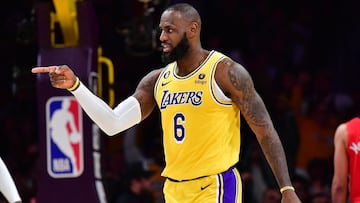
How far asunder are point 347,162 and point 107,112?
5.71 feet

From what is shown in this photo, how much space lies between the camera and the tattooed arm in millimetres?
6082

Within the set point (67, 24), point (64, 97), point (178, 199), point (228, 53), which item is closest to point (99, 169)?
point (64, 97)

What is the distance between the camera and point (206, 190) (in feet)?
19.8

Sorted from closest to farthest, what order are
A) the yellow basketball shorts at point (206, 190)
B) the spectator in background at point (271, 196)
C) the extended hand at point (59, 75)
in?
the extended hand at point (59, 75) < the yellow basketball shorts at point (206, 190) < the spectator in background at point (271, 196)

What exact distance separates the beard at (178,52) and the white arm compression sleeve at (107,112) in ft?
1.33

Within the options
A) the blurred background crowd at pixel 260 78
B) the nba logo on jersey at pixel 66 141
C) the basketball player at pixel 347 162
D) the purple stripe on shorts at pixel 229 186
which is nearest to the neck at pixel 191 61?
the purple stripe on shorts at pixel 229 186

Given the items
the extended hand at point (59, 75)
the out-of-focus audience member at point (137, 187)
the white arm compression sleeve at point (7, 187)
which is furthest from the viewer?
the out-of-focus audience member at point (137, 187)

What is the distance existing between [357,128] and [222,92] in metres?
1.18

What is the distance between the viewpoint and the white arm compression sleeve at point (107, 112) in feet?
20.0

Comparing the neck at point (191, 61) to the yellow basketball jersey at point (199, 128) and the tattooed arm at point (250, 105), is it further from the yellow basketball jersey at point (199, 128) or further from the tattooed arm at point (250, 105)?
the tattooed arm at point (250, 105)

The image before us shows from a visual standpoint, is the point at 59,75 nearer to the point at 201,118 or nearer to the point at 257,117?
the point at 201,118

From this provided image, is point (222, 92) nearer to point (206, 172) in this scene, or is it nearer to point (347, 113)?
point (206, 172)

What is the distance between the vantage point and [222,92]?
613 cm

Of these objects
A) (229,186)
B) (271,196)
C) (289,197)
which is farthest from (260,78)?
(289,197)
